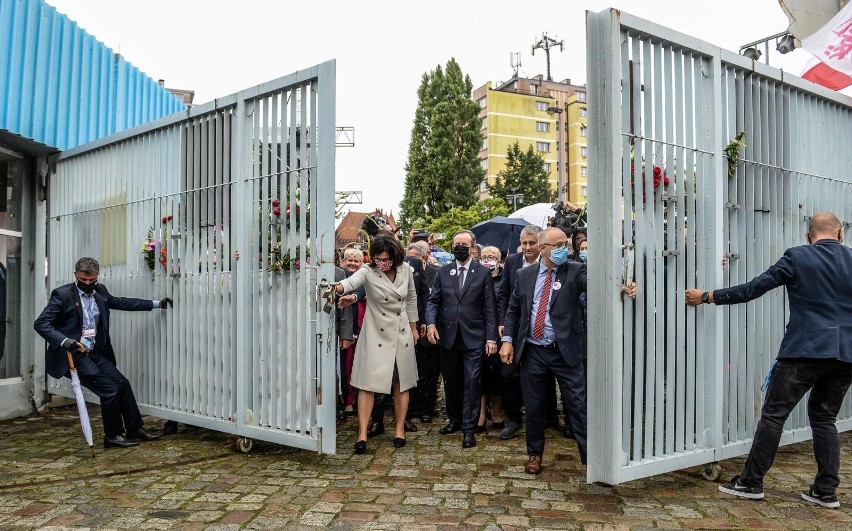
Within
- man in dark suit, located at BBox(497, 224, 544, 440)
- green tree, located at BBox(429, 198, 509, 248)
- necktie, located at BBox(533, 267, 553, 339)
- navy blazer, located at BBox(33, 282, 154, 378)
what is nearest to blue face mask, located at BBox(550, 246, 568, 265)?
necktie, located at BBox(533, 267, 553, 339)

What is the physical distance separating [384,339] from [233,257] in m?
1.62

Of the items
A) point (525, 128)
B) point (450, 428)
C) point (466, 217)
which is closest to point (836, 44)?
point (450, 428)

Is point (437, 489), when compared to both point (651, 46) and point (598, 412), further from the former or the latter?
point (651, 46)

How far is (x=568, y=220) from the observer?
877cm

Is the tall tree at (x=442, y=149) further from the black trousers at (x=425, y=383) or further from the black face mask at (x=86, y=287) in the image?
the black face mask at (x=86, y=287)

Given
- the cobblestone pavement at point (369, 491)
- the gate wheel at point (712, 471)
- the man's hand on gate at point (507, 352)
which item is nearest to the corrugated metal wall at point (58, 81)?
the cobblestone pavement at point (369, 491)

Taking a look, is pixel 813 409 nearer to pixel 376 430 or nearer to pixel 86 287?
pixel 376 430

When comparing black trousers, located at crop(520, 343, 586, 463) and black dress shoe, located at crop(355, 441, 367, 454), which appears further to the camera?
black dress shoe, located at crop(355, 441, 367, 454)

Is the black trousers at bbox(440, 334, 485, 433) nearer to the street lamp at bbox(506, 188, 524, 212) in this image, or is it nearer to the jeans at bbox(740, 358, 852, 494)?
the jeans at bbox(740, 358, 852, 494)

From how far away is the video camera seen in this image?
850cm

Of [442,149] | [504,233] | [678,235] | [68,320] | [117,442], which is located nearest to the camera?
[678,235]

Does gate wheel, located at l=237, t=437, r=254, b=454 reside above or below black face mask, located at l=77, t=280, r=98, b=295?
below

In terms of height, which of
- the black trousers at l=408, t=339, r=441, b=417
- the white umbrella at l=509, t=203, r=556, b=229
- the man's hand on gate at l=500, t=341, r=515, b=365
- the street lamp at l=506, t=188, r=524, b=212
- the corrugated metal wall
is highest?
the street lamp at l=506, t=188, r=524, b=212

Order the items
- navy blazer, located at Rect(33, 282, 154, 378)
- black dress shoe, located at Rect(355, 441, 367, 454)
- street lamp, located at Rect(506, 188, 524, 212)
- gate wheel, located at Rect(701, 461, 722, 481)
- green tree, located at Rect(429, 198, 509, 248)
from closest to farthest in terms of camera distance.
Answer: gate wheel, located at Rect(701, 461, 722, 481) → black dress shoe, located at Rect(355, 441, 367, 454) → navy blazer, located at Rect(33, 282, 154, 378) → green tree, located at Rect(429, 198, 509, 248) → street lamp, located at Rect(506, 188, 524, 212)
